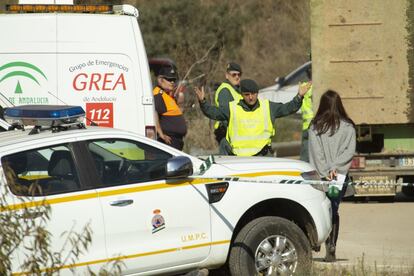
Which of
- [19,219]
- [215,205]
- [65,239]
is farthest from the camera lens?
[215,205]

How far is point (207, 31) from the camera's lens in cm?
2678

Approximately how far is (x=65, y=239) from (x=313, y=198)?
228cm

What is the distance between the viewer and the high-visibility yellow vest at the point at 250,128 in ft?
36.6

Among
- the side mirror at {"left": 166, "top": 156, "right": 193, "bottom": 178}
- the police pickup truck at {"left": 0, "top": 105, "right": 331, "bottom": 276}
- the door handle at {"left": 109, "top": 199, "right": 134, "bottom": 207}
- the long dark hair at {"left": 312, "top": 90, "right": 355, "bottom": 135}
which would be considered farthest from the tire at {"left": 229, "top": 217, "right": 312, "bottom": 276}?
the long dark hair at {"left": 312, "top": 90, "right": 355, "bottom": 135}

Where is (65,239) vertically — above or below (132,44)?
below

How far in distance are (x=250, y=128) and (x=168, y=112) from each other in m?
1.54

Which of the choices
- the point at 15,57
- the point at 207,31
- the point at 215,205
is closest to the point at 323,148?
the point at 215,205

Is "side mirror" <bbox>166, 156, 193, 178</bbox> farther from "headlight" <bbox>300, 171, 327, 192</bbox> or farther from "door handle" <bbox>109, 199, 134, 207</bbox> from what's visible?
"headlight" <bbox>300, 171, 327, 192</bbox>

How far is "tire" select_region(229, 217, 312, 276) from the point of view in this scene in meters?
8.42

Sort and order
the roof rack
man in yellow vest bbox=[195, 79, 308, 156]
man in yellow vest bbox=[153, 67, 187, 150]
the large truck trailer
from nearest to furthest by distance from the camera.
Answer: the roof rack < man in yellow vest bbox=[195, 79, 308, 156] < man in yellow vest bbox=[153, 67, 187, 150] < the large truck trailer

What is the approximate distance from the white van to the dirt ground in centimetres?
241

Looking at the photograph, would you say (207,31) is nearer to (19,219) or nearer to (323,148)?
(323,148)

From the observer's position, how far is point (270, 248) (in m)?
8.55

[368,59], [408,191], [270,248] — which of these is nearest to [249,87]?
Result: [270,248]
